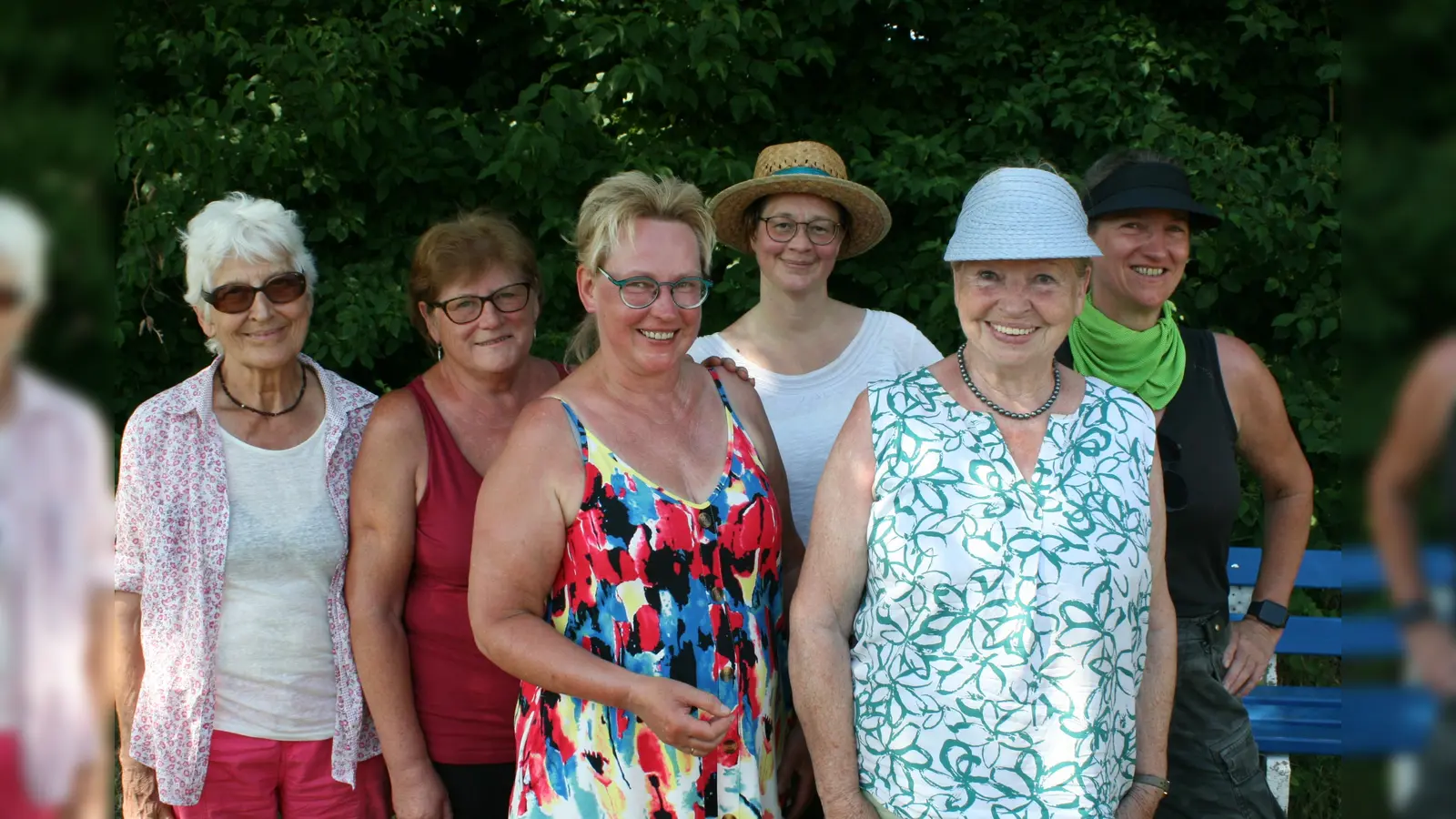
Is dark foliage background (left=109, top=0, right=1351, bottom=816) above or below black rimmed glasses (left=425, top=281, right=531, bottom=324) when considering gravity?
above

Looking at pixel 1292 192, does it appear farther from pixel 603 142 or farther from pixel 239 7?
pixel 239 7

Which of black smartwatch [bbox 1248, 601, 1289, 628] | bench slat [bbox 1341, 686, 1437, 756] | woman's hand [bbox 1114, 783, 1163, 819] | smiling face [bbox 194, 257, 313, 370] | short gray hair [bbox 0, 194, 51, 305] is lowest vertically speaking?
woman's hand [bbox 1114, 783, 1163, 819]

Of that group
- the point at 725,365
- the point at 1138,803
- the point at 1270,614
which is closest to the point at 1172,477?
the point at 1270,614

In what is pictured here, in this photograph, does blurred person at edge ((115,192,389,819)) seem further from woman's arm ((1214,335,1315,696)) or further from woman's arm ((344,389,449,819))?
woman's arm ((1214,335,1315,696))

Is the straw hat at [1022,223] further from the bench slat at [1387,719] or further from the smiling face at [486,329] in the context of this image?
the bench slat at [1387,719]

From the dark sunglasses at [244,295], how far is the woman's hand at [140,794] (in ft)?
3.11

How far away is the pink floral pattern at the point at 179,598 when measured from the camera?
8.51 feet

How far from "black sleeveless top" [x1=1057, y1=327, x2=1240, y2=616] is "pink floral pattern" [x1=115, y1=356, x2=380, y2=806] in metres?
1.72

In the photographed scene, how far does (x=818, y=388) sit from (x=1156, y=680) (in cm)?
105

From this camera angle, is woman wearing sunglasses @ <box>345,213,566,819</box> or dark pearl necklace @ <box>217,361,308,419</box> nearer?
woman wearing sunglasses @ <box>345,213,566,819</box>

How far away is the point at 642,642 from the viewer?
2.23 metres

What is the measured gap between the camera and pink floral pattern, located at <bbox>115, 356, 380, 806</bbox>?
2.59 metres

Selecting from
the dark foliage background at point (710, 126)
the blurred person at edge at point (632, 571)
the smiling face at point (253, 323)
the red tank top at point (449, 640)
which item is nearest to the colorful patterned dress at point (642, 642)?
the blurred person at edge at point (632, 571)

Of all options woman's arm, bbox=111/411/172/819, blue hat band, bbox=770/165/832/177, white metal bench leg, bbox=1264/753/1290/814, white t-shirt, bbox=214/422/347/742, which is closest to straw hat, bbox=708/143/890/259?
blue hat band, bbox=770/165/832/177
